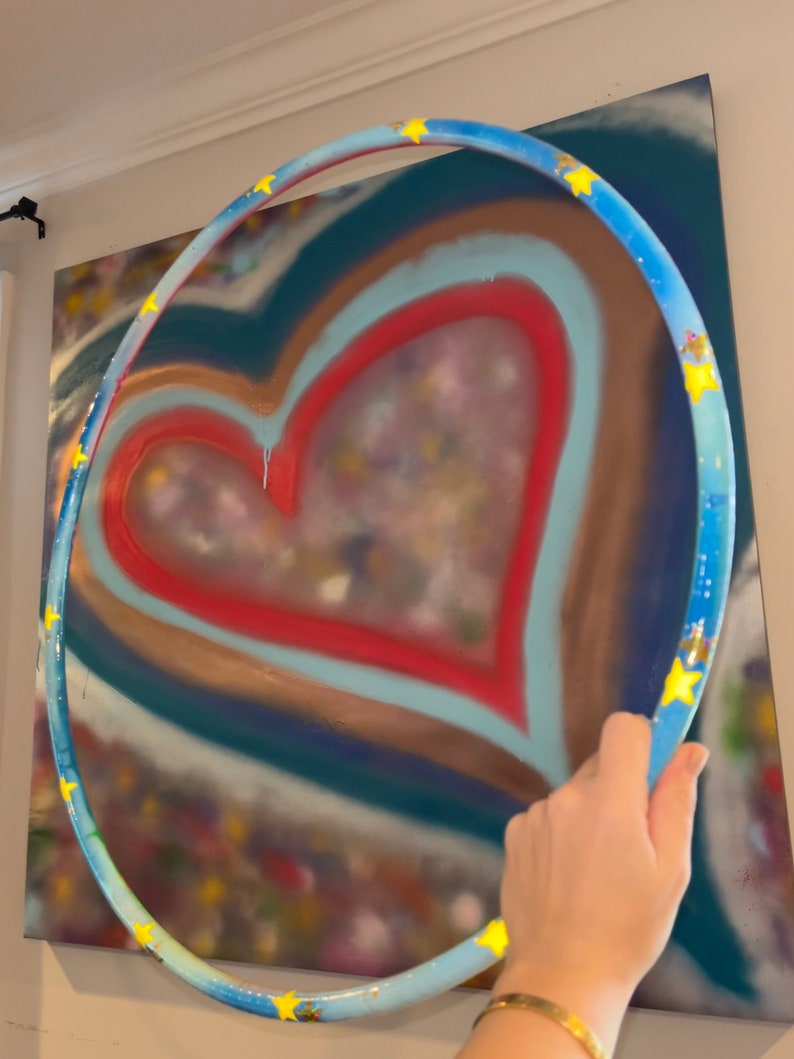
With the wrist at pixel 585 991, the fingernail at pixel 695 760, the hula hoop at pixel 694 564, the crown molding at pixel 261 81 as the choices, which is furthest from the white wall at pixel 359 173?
the wrist at pixel 585 991

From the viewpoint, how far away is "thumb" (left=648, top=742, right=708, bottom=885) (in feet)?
1.57

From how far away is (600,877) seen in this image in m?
0.46

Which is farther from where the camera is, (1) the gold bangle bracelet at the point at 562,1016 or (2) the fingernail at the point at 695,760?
(2) the fingernail at the point at 695,760

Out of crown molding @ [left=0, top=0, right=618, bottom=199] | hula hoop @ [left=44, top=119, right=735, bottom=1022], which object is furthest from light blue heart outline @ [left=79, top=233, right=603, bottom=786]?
crown molding @ [left=0, top=0, right=618, bottom=199]

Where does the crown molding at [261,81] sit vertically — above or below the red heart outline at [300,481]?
above

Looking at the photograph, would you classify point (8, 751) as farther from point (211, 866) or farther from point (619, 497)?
point (619, 497)

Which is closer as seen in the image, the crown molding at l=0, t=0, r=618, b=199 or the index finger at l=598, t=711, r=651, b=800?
the index finger at l=598, t=711, r=651, b=800

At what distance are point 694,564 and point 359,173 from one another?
0.77 metres

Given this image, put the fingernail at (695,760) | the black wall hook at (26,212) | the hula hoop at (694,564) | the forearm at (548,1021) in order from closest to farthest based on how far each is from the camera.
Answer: the forearm at (548,1021) → the fingernail at (695,760) → the hula hoop at (694,564) → the black wall hook at (26,212)

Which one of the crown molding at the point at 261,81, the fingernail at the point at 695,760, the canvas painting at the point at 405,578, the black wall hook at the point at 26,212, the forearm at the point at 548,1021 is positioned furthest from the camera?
the black wall hook at the point at 26,212

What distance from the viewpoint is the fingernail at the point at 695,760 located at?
536mm

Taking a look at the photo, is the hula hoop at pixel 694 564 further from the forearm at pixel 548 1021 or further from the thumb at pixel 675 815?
the forearm at pixel 548 1021

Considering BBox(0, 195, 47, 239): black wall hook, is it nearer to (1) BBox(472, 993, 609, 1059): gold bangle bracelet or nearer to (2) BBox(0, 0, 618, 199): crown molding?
(2) BBox(0, 0, 618, 199): crown molding

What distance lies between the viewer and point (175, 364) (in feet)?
4.12
